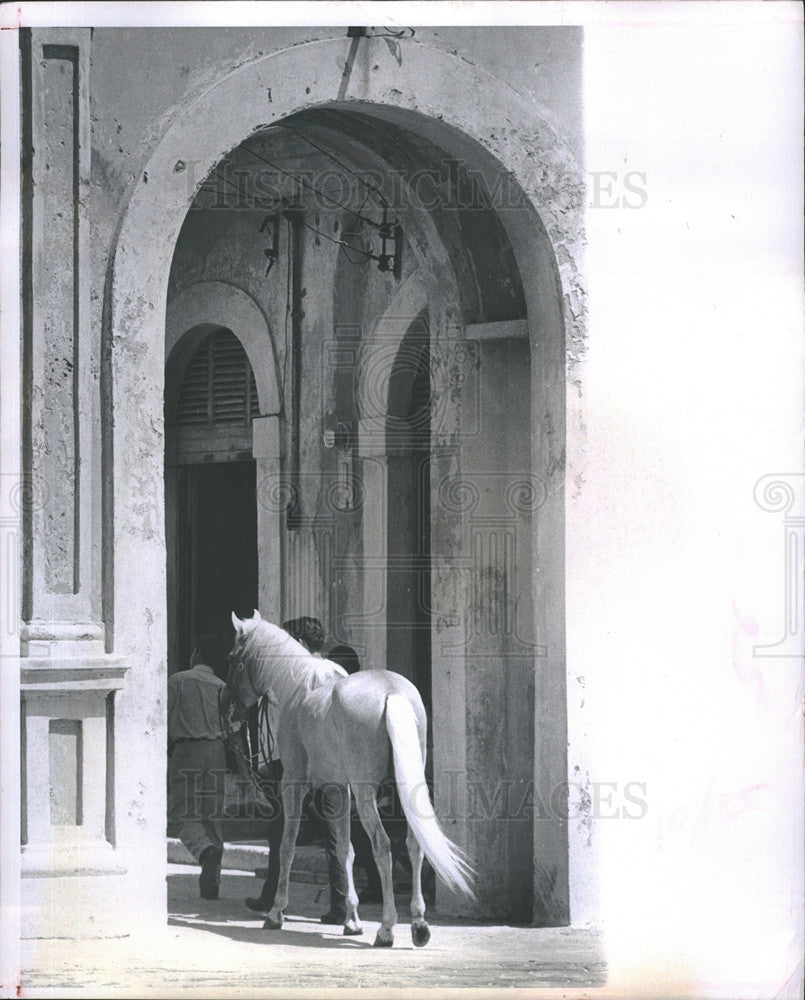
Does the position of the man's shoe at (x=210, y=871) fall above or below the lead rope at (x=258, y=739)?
below

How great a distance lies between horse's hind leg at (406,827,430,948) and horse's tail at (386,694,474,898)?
0.04 m

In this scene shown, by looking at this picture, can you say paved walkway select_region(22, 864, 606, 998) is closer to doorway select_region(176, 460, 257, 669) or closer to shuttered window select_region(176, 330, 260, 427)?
doorway select_region(176, 460, 257, 669)

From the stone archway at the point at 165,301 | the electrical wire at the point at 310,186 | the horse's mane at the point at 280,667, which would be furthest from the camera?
the electrical wire at the point at 310,186

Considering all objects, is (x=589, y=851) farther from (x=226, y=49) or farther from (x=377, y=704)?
(x=226, y=49)

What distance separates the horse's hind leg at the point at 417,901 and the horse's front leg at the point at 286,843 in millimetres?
514

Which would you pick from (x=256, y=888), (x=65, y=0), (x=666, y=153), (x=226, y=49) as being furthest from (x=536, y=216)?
(x=256, y=888)

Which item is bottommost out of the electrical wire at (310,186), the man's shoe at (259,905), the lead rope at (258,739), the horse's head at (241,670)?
the man's shoe at (259,905)

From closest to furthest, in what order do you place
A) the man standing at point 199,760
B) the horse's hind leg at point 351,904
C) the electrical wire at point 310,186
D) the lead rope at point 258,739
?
the horse's hind leg at point 351,904 < the lead rope at point 258,739 < the man standing at point 199,760 < the electrical wire at point 310,186

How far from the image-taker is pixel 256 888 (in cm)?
864

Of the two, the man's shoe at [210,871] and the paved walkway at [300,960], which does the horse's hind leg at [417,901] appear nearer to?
the paved walkway at [300,960]

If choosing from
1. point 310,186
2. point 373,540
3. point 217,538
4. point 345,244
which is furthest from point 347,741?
point 310,186

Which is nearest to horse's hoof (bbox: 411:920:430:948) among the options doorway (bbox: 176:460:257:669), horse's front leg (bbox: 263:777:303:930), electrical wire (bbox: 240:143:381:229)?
horse's front leg (bbox: 263:777:303:930)

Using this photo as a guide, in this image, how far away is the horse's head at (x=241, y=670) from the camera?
784 centimetres

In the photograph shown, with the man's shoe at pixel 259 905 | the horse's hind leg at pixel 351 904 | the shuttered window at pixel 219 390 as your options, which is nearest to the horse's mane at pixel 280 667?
the horse's hind leg at pixel 351 904
